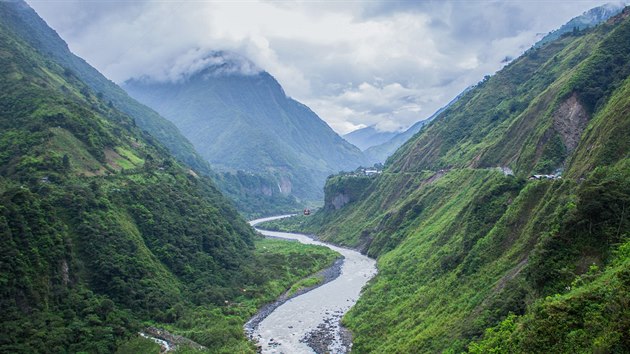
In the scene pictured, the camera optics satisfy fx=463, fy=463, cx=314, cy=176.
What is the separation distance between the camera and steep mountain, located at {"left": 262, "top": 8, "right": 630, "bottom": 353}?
99.1ft

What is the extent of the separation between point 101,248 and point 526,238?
53135 millimetres

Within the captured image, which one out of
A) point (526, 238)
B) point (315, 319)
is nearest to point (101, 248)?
point (315, 319)

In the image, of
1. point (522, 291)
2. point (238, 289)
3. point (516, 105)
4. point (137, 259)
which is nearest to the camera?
point (522, 291)

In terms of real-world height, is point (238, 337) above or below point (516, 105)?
below

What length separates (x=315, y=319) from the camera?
67750 mm

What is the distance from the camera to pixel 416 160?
14975cm

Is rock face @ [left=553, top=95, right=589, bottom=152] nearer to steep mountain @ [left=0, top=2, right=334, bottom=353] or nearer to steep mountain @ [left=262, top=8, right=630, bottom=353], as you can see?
steep mountain @ [left=262, top=8, right=630, bottom=353]

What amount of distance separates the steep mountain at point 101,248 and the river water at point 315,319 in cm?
409

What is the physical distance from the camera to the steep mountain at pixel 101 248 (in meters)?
49.1

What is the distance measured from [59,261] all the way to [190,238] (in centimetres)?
3128

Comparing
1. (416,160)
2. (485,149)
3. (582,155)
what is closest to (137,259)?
(582,155)

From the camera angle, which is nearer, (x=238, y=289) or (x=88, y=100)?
(x=238, y=289)

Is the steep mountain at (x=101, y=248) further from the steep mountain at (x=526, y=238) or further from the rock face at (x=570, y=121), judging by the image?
the rock face at (x=570, y=121)

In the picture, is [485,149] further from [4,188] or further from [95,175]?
[4,188]
